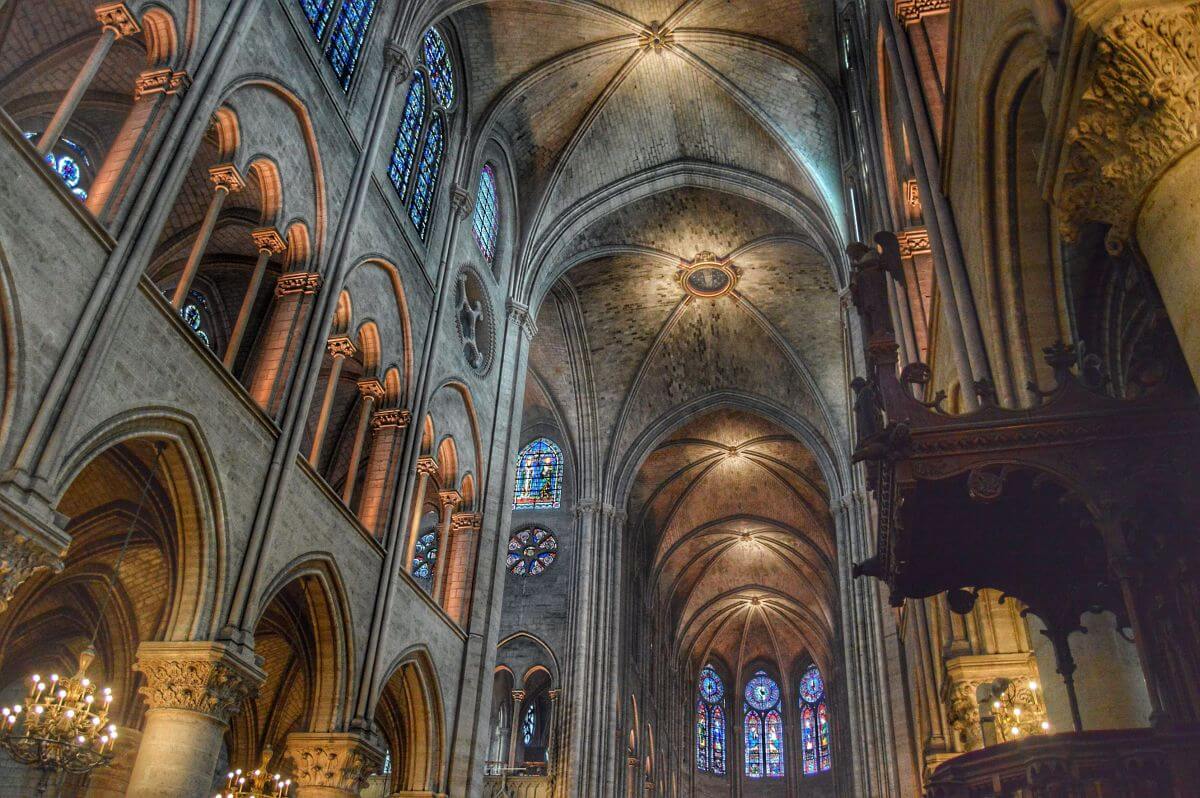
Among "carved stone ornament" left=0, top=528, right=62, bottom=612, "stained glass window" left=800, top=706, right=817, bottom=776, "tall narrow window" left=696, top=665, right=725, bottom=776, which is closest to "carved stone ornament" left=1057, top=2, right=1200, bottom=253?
"carved stone ornament" left=0, top=528, right=62, bottom=612

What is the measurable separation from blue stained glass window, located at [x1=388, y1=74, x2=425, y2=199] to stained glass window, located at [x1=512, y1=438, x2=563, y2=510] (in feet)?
40.9

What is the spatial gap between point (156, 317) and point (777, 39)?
1303 centimetres

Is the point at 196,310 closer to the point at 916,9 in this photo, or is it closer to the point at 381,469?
the point at 381,469

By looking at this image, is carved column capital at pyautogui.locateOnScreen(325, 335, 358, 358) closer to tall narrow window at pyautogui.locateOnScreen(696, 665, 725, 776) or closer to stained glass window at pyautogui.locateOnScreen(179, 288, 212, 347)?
stained glass window at pyautogui.locateOnScreen(179, 288, 212, 347)

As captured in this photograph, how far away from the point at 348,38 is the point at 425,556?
588 inches

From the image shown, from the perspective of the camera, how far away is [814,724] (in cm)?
4009

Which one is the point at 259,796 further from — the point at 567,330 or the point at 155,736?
the point at 567,330

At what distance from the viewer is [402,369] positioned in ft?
45.8

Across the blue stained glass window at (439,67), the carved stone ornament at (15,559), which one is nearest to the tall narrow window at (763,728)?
the blue stained glass window at (439,67)

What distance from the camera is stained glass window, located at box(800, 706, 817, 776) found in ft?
129

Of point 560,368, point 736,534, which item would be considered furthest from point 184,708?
point 736,534

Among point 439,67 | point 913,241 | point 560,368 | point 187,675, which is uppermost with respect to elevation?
point 560,368

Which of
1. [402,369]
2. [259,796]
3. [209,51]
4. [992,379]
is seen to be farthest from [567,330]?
[992,379]

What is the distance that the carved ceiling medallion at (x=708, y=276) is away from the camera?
2358 cm
